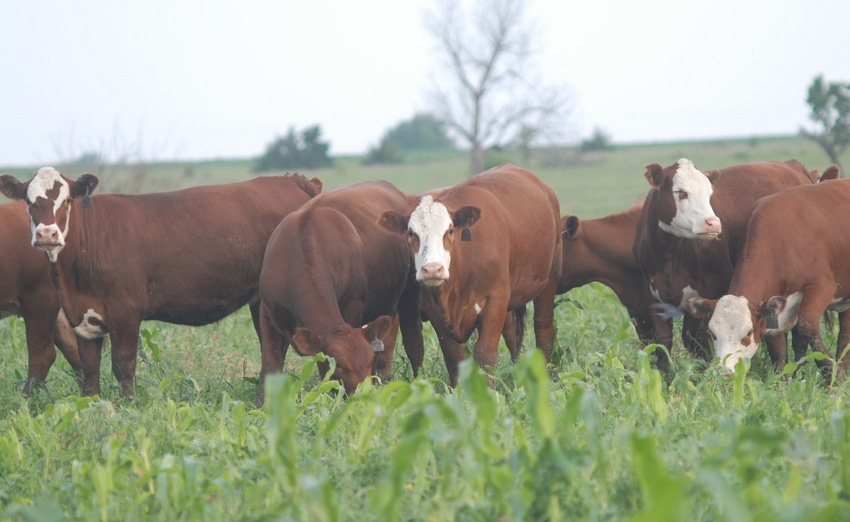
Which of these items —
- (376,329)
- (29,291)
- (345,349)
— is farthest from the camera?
(29,291)

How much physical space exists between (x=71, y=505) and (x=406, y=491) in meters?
1.53

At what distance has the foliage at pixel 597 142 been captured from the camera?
58719 mm

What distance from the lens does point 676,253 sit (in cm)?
809

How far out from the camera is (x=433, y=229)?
→ 675 cm

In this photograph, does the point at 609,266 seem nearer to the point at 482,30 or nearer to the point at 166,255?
the point at 166,255

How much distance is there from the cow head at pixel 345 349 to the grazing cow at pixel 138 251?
1.76 metres

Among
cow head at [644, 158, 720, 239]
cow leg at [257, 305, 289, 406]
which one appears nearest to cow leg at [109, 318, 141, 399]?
cow leg at [257, 305, 289, 406]

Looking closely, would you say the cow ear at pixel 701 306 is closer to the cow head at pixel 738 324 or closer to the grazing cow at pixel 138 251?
the cow head at pixel 738 324

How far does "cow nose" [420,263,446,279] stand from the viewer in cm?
640

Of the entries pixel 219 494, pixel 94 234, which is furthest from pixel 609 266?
pixel 219 494

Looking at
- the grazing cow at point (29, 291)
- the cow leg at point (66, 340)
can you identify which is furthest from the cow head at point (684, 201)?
the cow leg at point (66, 340)

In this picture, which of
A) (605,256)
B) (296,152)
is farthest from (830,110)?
(296,152)

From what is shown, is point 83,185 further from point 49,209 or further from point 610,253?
point 610,253

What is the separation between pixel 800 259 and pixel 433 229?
259cm
